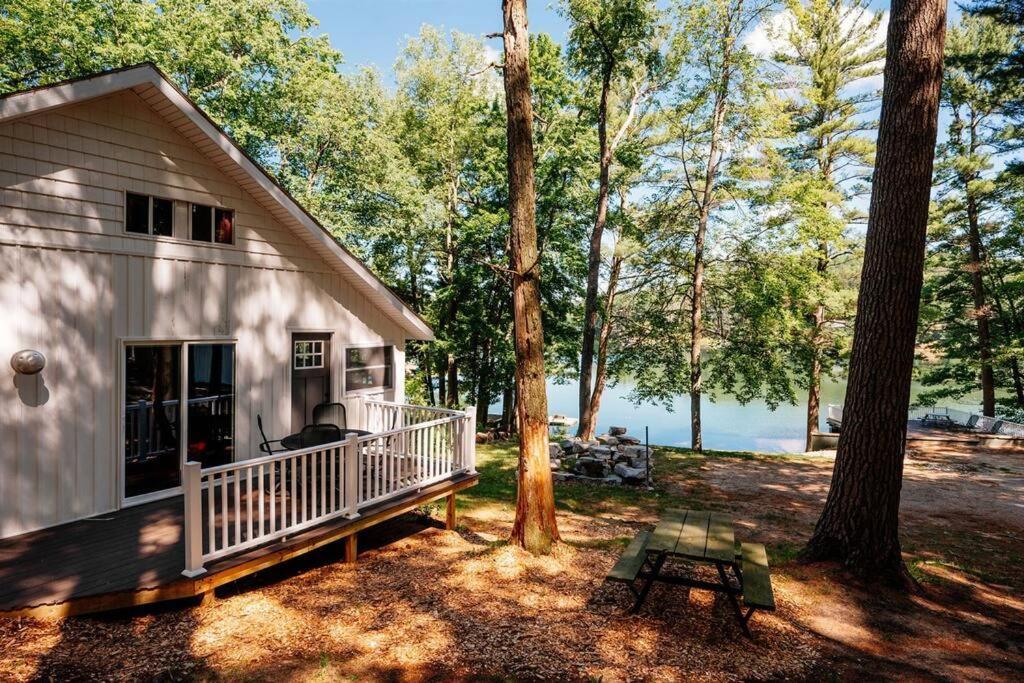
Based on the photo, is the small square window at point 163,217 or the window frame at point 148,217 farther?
the small square window at point 163,217

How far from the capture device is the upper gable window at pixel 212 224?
6762 mm

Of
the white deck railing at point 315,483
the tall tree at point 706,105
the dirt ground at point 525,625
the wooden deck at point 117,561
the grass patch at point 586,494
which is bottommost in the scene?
the grass patch at point 586,494

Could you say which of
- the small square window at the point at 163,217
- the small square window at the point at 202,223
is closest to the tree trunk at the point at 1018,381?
the small square window at the point at 202,223

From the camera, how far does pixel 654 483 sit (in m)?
10.8

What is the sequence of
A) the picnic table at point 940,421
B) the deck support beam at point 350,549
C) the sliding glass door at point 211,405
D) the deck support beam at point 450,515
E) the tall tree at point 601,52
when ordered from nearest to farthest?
the deck support beam at point 350,549 < the sliding glass door at point 211,405 < the deck support beam at point 450,515 < the tall tree at point 601,52 < the picnic table at point 940,421

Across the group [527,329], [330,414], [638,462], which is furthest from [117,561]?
[638,462]

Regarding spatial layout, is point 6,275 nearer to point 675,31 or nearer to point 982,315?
point 675,31

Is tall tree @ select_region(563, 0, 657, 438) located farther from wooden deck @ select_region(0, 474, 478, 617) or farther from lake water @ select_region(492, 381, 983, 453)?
lake water @ select_region(492, 381, 983, 453)

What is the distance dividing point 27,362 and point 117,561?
2.29m

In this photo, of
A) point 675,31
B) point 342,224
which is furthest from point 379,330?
point 675,31

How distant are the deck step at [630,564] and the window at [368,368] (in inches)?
222

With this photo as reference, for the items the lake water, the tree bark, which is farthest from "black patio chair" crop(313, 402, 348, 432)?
the lake water

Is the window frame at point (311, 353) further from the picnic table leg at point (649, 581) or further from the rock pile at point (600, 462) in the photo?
the picnic table leg at point (649, 581)

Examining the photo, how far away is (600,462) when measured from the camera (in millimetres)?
11000
